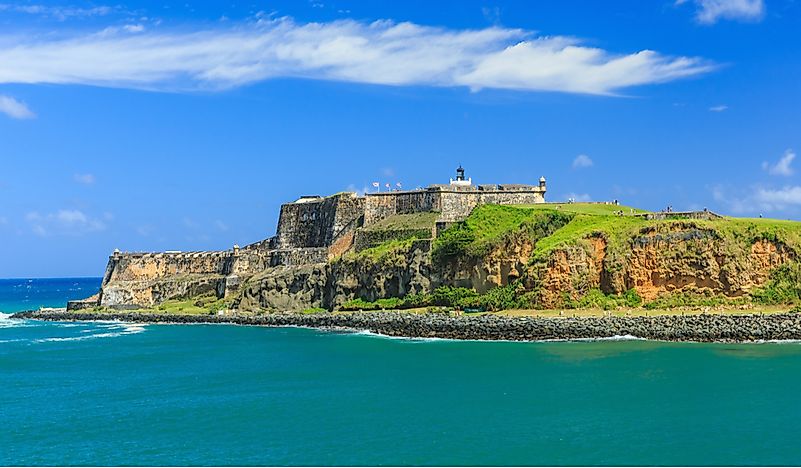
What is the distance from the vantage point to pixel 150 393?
36.9 metres

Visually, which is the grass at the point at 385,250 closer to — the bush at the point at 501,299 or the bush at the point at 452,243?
the bush at the point at 452,243

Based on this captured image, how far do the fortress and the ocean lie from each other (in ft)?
72.0

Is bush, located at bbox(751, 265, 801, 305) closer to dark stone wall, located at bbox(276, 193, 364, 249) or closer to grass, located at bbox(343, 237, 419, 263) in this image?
grass, located at bbox(343, 237, 419, 263)

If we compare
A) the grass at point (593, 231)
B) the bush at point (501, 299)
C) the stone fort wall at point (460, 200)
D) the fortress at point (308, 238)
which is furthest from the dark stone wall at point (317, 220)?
the grass at point (593, 231)

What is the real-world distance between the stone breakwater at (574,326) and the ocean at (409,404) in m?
1.86

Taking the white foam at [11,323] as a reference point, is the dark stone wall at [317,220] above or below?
above

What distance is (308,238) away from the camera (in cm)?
8006

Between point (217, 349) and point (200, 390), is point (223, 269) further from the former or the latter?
point (200, 390)

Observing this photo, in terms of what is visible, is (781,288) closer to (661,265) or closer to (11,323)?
(661,265)

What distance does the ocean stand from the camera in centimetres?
2630

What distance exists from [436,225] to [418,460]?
42.2m

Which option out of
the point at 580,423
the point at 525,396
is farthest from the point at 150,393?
the point at 580,423

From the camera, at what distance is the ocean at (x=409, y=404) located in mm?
26297

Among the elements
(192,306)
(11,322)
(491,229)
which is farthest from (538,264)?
(11,322)
